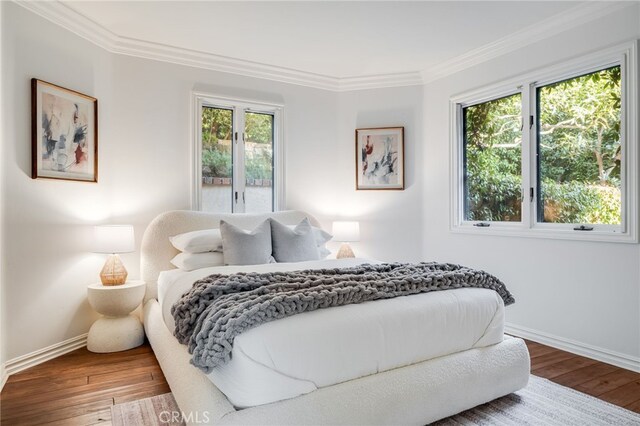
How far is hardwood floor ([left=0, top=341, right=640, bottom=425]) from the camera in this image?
2123 mm

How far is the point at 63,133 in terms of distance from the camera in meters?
3.10

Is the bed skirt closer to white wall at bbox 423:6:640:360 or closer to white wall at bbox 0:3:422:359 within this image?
white wall at bbox 423:6:640:360

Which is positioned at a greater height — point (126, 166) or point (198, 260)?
point (126, 166)

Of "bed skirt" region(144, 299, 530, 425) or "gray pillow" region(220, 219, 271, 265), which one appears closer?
"bed skirt" region(144, 299, 530, 425)

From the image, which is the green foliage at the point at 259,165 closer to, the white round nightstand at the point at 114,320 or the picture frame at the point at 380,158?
the picture frame at the point at 380,158

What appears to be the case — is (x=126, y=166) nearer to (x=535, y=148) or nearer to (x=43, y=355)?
(x=43, y=355)

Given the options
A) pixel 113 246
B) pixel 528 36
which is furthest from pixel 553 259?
pixel 113 246

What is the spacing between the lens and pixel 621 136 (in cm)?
283

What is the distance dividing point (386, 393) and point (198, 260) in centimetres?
192

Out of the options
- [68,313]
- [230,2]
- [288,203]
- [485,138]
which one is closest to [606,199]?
[485,138]

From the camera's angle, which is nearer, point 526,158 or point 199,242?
point 199,242

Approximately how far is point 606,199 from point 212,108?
3509 millimetres

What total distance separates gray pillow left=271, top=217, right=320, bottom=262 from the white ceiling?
164 cm

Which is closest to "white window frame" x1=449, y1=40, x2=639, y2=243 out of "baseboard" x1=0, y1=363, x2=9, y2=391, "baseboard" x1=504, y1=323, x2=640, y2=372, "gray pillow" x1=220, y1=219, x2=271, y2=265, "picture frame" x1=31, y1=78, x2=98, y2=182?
"baseboard" x1=504, y1=323, x2=640, y2=372
